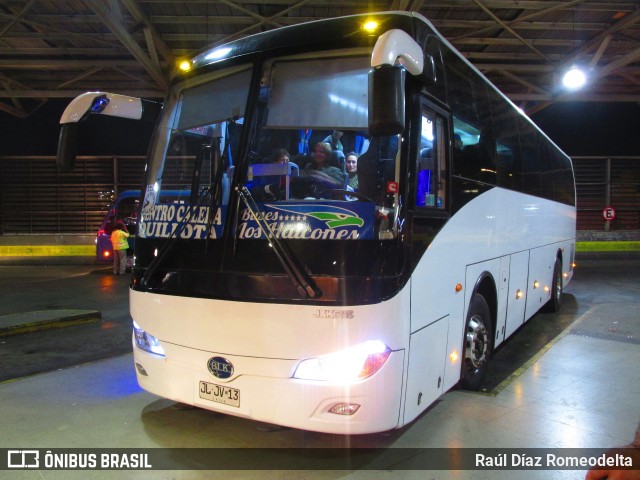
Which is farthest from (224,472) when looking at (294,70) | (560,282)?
(560,282)

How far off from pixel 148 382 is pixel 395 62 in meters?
3.02

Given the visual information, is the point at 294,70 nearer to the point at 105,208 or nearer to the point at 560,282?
the point at 560,282

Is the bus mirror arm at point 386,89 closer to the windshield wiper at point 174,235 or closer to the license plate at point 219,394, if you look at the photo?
the windshield wiper at point 174,235

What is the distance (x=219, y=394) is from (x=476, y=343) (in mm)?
2722

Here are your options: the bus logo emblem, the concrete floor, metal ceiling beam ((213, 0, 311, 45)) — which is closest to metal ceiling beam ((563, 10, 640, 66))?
metal ceiling beam ((213, 0, 311, 45))

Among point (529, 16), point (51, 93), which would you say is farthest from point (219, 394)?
point (51, 93)

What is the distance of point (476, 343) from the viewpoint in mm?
4801

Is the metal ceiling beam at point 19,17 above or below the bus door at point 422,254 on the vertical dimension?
above

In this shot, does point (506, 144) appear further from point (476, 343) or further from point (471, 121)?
point (476, 343)

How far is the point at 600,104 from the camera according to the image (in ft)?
67.6

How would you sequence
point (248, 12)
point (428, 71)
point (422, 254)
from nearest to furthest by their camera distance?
point (428, 71) → point (422, 254) → point (248, 12)

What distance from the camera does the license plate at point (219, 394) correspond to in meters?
3.29

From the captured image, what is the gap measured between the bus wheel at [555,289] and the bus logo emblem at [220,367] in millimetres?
7076

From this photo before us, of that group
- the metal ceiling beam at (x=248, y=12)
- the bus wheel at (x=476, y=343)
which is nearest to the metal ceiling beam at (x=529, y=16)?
the metal ceiling beam at (x=248, y=12)
